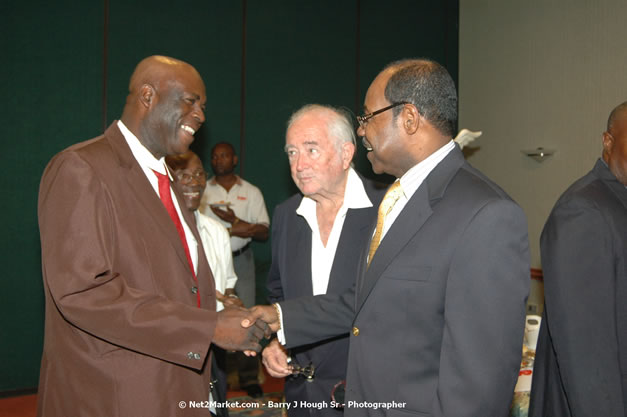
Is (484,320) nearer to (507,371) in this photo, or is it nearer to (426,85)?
(507,371)

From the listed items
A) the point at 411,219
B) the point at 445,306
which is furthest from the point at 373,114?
the point at 445,306

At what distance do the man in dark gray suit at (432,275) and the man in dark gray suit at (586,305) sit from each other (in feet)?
2.19

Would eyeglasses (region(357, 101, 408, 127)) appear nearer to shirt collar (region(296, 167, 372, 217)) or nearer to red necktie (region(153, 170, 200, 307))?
shirt collar (region(296, 167, 372, 217))

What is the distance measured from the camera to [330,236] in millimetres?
2371

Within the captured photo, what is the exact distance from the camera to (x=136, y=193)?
5.81ft

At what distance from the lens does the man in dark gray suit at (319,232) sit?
7.26 feet

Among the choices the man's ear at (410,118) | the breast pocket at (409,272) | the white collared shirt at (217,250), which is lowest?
the white collared shirt at (217,250)

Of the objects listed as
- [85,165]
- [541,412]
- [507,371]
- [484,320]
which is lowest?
[541,412]

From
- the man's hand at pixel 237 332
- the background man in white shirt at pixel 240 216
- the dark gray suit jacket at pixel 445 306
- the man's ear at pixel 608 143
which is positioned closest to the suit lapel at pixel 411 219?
the dark gray suit jacket at pixel 445 306

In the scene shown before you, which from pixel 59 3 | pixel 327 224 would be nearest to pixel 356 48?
pixel 59 3

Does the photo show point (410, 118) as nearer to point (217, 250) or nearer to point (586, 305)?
point (586, 305)

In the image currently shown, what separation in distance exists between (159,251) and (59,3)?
4457 millimetres

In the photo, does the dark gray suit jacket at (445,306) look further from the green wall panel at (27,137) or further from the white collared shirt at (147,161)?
the green wall panel at (27,137)

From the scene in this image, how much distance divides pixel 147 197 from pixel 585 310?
62.9 inches
